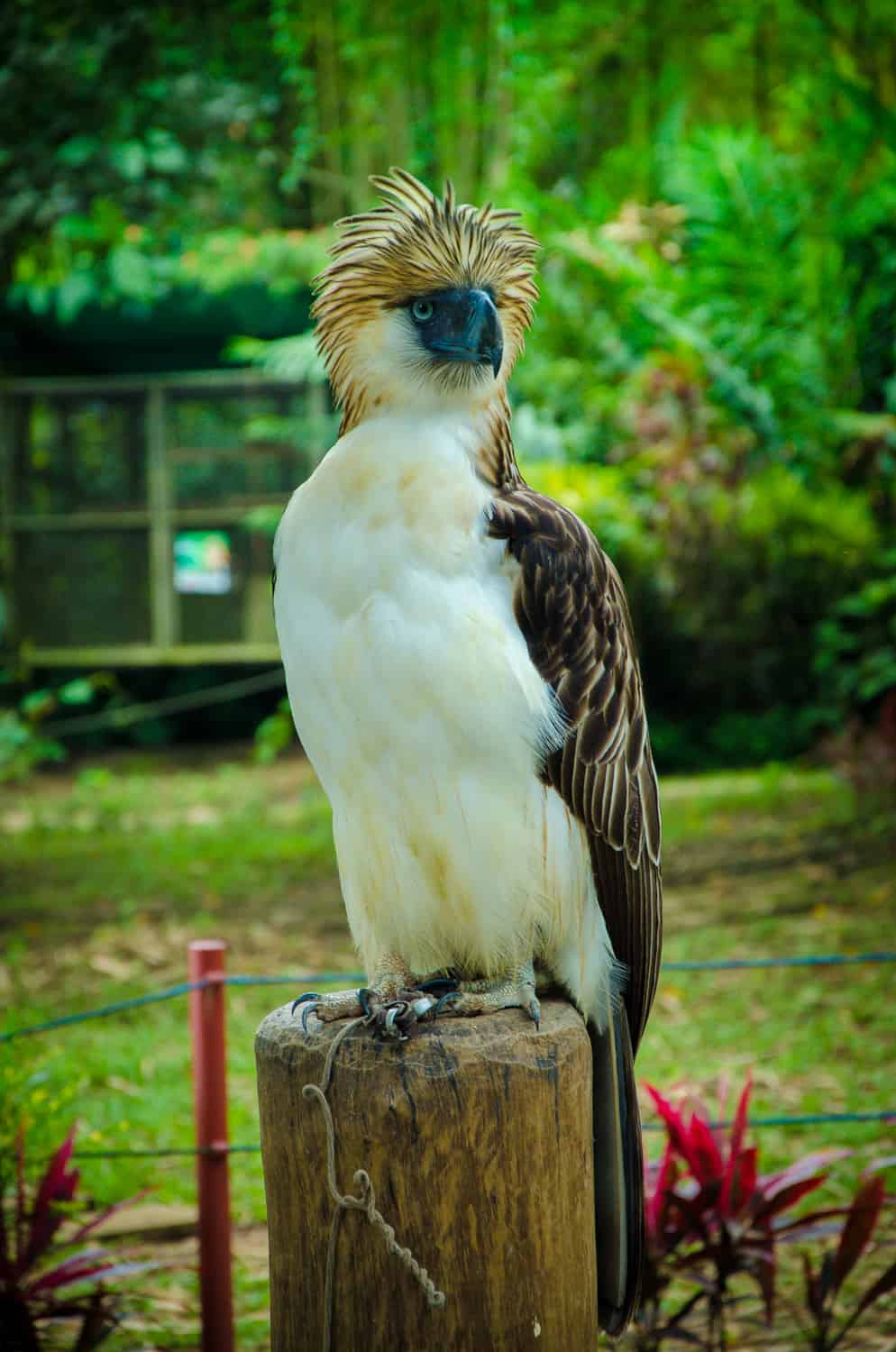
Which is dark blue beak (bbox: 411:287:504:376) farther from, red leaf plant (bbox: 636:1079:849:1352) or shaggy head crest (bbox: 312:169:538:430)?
red leaf plant (bbox: 636:1079:849:1352)

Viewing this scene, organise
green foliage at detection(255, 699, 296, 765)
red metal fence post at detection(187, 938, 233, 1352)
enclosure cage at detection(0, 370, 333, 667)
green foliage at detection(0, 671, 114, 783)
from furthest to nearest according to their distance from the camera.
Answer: enclosure cage at detection(0, 370, 333, 667), green foliage at detection(255, 699, 296, 765), green foliage at detection(0, 671, 114, 783), red metal fence post at detection(187, 938, 233, 1352)

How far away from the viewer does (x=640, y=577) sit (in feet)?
32.2

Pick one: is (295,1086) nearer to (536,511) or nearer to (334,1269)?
(334,1269)

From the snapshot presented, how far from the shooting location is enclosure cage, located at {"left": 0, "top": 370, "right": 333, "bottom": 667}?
11.5 m

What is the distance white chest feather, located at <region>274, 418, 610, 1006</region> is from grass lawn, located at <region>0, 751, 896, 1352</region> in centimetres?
160

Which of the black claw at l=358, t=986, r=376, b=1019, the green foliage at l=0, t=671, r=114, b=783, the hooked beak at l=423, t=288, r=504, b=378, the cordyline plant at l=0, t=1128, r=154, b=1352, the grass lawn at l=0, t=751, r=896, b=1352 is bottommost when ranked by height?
the grass lawn at l=0, t=751, r=896, b=1352

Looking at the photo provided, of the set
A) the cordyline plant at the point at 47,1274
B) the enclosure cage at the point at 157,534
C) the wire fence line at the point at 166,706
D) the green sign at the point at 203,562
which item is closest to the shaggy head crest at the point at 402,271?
the cordyline plant at the point at 47,1274

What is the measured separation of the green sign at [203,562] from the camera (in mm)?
11609

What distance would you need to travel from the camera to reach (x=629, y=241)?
33.9 ft

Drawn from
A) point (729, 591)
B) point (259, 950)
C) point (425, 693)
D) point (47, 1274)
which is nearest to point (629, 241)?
point (729, 591)

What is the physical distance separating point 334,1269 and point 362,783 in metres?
0.70

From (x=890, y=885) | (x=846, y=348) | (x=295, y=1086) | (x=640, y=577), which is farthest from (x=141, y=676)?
(x=295, y=1086)

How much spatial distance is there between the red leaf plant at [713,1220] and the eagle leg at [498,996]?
37.3 inches

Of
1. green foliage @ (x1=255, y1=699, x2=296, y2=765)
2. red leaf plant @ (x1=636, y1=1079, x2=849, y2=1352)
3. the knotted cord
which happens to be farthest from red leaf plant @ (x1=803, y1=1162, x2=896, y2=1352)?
green foliage @ (x1=255, y1=699, x2=296, y2=765)
